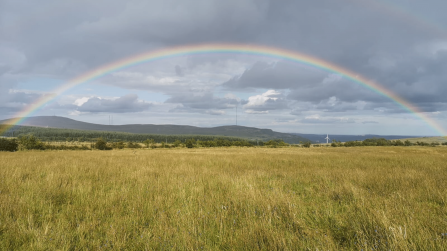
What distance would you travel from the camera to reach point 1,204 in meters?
4.27

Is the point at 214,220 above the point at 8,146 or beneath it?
above

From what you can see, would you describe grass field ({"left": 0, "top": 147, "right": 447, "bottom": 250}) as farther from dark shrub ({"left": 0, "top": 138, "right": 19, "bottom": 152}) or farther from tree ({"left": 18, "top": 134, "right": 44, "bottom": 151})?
tree ({"left": 18, "top": 134, "right": 44, "bottom": 151})

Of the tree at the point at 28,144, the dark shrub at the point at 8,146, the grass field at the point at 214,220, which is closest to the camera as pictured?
the grass field at the point at 214,220

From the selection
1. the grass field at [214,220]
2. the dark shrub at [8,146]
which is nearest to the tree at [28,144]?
the dark shrub at [8,146]

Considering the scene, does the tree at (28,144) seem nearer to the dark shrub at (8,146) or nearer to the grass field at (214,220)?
the dark shrub at (8,146)

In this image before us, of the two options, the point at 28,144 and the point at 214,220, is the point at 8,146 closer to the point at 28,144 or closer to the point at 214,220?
the point at 28,144

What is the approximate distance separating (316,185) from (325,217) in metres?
2.94

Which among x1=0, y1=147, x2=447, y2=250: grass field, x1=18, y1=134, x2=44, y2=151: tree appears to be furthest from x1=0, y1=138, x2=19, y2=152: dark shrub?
x1=0, y1=147, x2=447, y2=250: grass field

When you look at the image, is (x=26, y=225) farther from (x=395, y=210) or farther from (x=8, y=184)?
(x=395, y=210)

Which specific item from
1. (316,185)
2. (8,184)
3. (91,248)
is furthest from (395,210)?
(8,184)

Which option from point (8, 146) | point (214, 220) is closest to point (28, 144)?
point (8, 146)

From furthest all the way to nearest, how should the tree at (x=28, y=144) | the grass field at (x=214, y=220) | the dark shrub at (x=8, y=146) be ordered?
the tree at (x=28, y=144)
the dark shrub at (x=8, y=146)
the grass field at (x=214, y=220)

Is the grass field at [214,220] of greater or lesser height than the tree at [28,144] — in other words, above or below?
above

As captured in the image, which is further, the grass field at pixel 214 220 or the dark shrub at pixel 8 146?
the dark shrub at pixel 8 146
